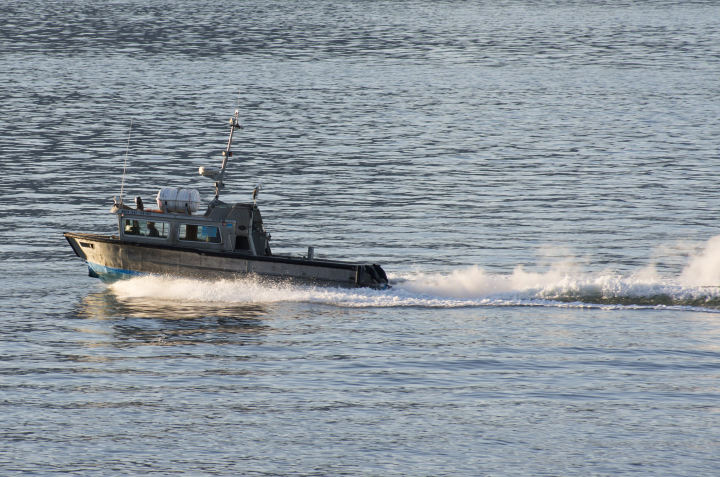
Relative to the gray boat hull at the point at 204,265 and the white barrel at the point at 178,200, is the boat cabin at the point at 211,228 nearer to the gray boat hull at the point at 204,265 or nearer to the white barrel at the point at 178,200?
the white barrel at the point at 178,200

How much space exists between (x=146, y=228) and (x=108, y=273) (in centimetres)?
259

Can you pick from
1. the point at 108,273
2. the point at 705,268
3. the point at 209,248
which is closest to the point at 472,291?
the point at 209,248

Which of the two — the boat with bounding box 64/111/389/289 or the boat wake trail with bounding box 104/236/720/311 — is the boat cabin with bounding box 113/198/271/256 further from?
the boat wake trail with bounding box 104/236/720/311

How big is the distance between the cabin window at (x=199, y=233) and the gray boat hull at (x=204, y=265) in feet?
1.82

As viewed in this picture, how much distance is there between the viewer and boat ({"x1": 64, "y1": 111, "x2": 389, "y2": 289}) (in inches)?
1348

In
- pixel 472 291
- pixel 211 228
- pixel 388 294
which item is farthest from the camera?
pixel 211 228

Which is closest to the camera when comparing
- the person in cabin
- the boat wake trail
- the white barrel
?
the boat wake trail

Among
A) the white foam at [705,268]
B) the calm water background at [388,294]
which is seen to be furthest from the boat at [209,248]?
the white foam at [705,268]

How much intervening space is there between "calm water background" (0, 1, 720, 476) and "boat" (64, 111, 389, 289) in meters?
0.61

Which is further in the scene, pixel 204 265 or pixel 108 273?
pixel 108 273

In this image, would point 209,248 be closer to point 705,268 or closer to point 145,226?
point 145,226

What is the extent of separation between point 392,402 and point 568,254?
1893cm

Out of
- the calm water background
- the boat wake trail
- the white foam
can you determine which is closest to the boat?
the boat wake trail

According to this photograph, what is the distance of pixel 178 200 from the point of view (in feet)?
117
